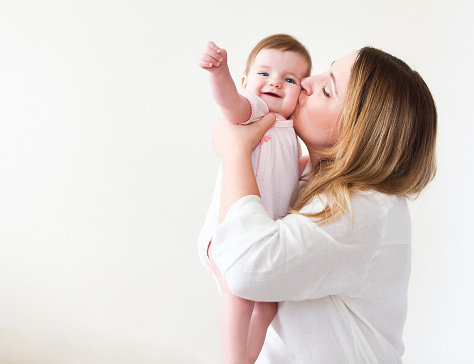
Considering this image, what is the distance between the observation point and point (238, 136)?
1.29 m

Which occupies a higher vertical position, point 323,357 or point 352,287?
point 352,287

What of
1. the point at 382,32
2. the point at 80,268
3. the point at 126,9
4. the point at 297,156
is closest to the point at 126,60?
the point at 126,9

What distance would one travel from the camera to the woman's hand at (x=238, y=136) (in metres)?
1.25

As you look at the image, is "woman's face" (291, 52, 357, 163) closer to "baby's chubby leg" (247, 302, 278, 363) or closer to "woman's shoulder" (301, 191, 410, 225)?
"woman's shoulder" (301, 191, 410, 225)

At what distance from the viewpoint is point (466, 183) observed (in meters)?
2.41

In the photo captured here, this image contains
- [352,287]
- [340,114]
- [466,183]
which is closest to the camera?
[352,287]

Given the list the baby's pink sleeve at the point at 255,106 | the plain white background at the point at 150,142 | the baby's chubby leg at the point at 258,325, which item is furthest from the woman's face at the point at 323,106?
the plain white background at the point at 150,142

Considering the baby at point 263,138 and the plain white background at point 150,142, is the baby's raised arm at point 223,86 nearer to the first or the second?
the baby at point 263,138

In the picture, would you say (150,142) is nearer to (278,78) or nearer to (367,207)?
(278,78)

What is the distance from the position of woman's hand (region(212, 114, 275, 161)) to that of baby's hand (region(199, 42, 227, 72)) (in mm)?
184

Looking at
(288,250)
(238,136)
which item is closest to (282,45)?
(238,136)

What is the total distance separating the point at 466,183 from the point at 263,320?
60.0 inches

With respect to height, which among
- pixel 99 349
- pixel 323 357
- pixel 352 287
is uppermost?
A: pixel 352 287

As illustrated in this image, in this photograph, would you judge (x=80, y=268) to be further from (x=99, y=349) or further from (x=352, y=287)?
(x=352, y=287)
